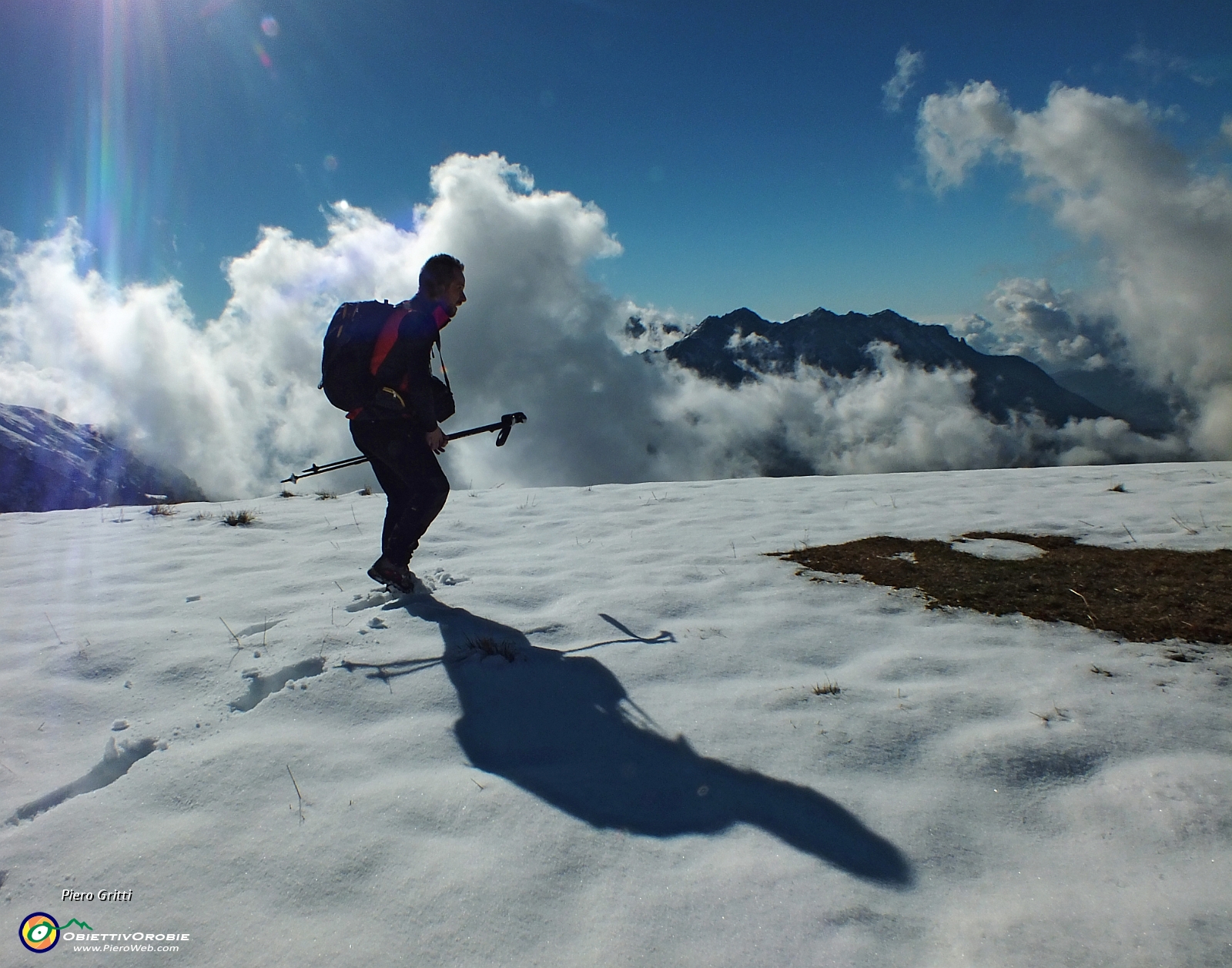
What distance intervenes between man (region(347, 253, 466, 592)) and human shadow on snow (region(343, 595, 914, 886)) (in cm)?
143

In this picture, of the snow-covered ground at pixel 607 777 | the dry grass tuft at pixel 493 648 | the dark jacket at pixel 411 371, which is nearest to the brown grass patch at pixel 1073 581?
the snow-covered ground at pixel 607 777

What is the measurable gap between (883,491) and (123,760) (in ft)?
27.8

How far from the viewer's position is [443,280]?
506cm

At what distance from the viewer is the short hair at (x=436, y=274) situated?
5039 mm

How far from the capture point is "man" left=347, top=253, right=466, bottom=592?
487cm

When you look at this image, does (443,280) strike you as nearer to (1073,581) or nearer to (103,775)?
(103,775)

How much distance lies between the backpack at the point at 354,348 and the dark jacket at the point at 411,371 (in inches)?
2.3

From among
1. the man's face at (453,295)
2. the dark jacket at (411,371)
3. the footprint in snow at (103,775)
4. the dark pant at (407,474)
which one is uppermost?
the man's face at (453,295)

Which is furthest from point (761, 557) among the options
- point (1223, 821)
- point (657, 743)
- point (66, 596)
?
point (66, 596)

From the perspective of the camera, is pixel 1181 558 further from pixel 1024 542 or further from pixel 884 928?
pixel 884 928

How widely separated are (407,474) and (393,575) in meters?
0.84

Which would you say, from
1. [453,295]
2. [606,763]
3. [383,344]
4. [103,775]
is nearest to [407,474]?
[383,344]

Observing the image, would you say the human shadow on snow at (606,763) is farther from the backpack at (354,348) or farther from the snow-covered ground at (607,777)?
the backpack at (354,348)

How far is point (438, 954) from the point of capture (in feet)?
6.02
